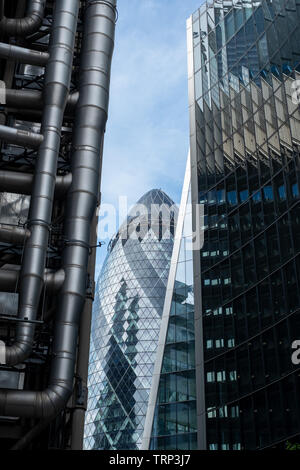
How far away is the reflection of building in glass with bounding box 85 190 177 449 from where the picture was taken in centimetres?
11194

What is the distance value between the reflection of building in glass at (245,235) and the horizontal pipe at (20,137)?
48.4 ft

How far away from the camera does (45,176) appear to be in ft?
81.6

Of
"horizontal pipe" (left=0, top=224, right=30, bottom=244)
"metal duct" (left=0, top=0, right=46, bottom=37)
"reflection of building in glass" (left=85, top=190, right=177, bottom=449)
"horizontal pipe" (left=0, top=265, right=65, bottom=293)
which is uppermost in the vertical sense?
"reflection of building in glass" (left=85, top=190, right=177, bottom=449)

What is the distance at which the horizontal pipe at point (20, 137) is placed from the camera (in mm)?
25516

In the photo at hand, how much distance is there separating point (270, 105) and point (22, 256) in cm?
2204

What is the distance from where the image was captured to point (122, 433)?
108500 mm

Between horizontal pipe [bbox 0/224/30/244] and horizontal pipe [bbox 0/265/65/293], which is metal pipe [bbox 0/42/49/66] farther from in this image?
horizontal pipe [bbox 0/265/65/293]

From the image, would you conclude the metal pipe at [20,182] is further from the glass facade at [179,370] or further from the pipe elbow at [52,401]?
the glass facade at [179,370]

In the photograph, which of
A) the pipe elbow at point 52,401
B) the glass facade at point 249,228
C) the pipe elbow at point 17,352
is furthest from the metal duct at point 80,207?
the glass facade at point 249,228

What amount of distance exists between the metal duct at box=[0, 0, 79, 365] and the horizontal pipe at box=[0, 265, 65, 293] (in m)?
0.63

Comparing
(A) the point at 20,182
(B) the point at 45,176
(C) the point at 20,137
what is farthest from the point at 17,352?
(C) the point at 20,137

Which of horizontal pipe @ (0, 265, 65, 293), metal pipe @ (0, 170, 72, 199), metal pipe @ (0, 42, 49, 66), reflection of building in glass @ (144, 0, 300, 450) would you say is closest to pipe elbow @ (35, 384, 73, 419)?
horizontal pipe @ (0, 265, 65, 293)
